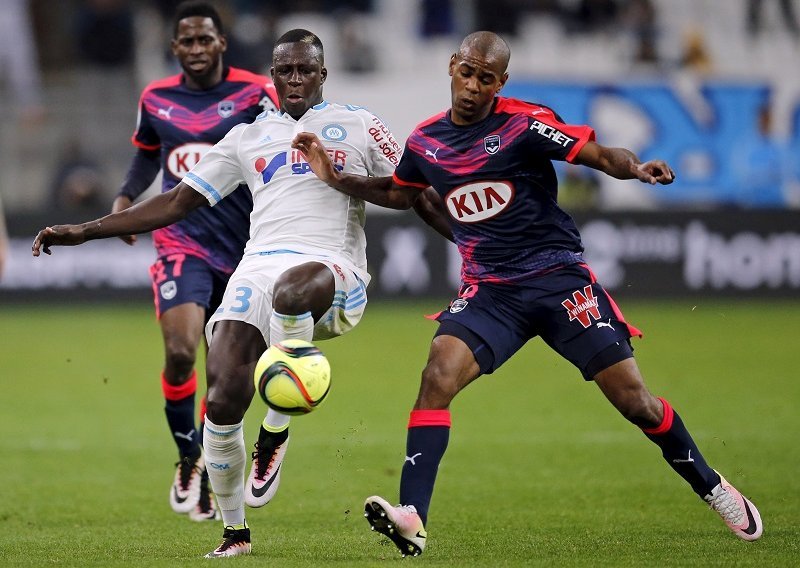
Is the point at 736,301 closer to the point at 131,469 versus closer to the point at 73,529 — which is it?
the point at 131,469

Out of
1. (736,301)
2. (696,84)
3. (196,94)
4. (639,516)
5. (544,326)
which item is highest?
(196,94)

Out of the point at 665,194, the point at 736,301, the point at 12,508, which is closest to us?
the point at 12,508

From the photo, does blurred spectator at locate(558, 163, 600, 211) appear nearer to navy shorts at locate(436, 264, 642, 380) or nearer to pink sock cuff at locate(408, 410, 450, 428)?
navy shorts at locate(436, 264, 642, 380)

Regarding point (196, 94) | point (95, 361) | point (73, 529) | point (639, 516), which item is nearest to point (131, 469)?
point (73, 529)

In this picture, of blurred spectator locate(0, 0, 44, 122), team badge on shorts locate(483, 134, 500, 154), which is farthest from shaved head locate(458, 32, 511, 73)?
blurred spectator locate(0, 0, 44, 122)

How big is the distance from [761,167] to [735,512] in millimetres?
15335

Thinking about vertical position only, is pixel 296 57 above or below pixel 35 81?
above

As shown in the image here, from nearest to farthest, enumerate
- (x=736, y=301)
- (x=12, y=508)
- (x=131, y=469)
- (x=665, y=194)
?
1. (x=12, y=508)
2. (x=131, y=469)
3. (x=736, y=301)
4. (x=665, y=194)

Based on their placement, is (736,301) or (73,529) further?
(736,301)

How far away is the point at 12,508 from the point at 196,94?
112 inches

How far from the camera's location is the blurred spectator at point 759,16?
73.7 feet

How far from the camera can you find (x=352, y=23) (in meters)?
22.0

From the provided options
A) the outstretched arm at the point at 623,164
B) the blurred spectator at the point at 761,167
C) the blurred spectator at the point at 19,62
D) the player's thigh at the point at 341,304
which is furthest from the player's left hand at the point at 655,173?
the blurred spectator at the point at 19,62

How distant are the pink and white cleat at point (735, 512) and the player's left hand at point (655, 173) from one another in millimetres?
1827
